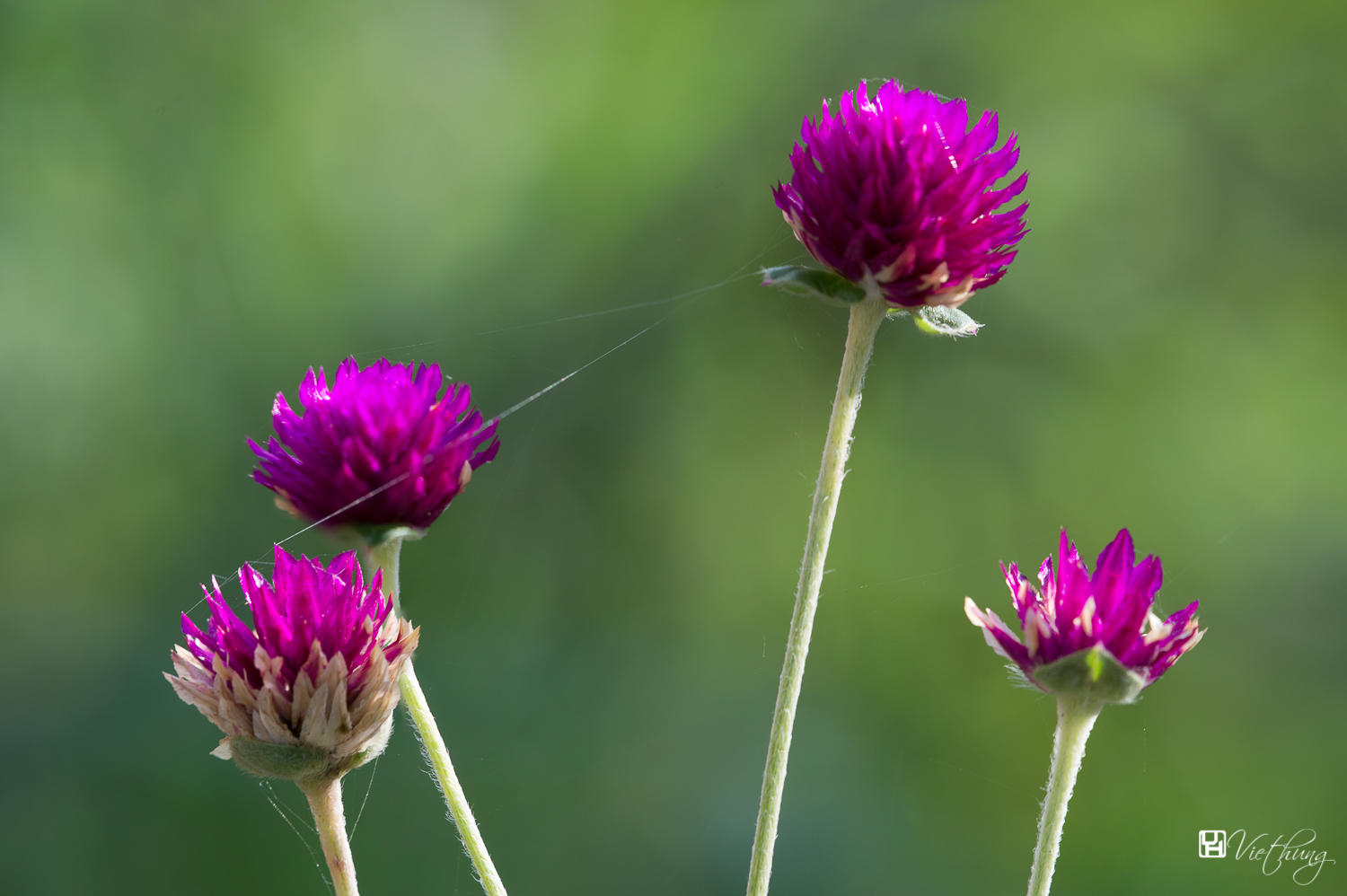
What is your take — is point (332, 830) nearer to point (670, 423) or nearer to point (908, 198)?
point (908, 198)

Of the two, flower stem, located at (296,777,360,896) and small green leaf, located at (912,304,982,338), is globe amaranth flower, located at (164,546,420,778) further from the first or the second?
small green leaf, located at (912,304,982,338)

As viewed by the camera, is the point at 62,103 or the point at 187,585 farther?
the point at 62,103

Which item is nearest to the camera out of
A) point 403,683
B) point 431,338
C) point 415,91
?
point 403,683

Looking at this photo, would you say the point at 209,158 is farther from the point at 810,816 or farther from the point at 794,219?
the point at 794,219

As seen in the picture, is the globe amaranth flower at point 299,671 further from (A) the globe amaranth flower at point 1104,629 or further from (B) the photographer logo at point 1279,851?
(B) the photographer logo at point 1279,851

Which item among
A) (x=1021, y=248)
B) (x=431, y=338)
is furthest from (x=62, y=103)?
(x=1021, y=248)

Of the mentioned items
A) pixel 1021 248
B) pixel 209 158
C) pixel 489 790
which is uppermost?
pixel 1021 248

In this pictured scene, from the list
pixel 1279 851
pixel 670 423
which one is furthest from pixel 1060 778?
pixel 670 423

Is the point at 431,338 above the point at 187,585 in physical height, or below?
above
